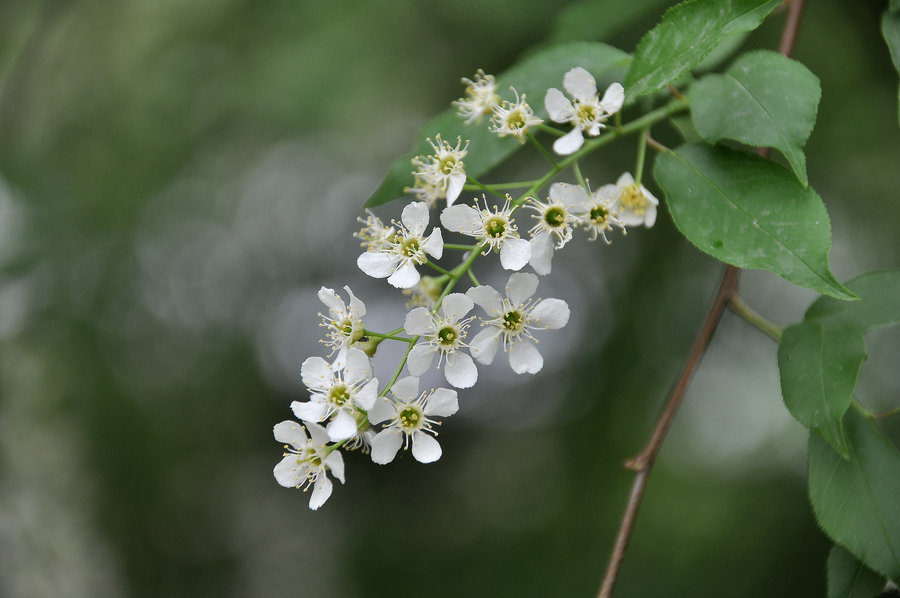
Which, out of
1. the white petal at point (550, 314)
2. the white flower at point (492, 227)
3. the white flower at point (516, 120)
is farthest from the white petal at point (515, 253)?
the white flower at point (516, 120)

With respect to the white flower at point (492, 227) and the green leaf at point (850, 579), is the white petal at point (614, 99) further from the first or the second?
the green leaf at point (850, 579)

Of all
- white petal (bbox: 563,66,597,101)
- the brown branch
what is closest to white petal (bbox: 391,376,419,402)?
the brown branch

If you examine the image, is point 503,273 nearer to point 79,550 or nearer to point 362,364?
point 362,364

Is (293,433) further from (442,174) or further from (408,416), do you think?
(442,174)

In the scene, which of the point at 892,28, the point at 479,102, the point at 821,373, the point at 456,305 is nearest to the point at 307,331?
the point at 479,102

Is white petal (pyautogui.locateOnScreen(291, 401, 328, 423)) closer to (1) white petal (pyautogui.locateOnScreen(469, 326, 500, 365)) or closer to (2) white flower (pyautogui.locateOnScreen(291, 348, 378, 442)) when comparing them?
(2) white flower (pyautogui.locateOnScreen(291, 348, 378, 442))

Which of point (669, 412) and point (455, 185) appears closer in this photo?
point (455, 185)

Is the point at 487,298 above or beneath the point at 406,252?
beneath
